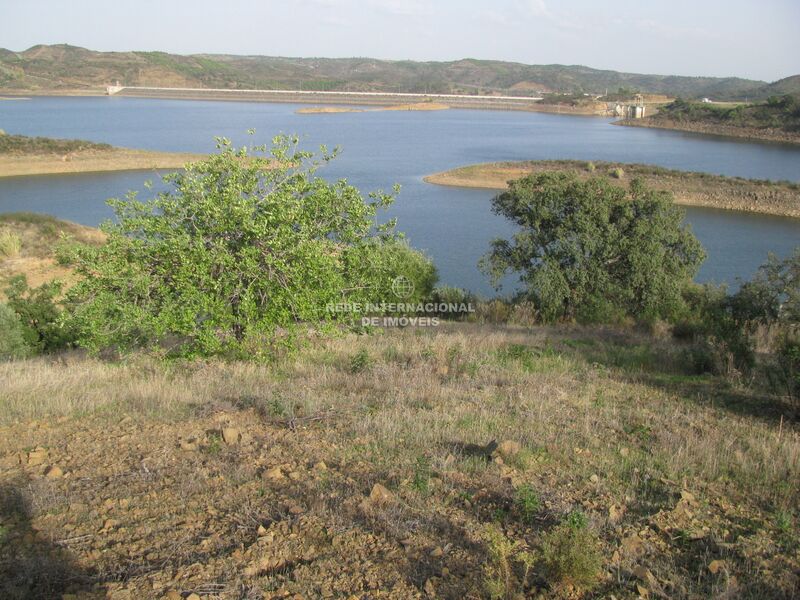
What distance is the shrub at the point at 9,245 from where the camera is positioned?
2325 cm

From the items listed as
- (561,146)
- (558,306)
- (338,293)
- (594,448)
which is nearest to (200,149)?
(561,146)

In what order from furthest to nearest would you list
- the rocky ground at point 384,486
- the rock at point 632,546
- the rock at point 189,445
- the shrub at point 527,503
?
the rock at point 189,445, the shrub at point 527,503, the rock at point 632,546, the rocky ground at point 384,486

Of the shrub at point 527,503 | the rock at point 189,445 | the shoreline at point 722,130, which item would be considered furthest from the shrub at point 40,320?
the shoreline at point 722,130

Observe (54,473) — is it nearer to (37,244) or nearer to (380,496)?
(380,496)

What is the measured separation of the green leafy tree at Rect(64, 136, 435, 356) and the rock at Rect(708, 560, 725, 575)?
17.7 ft

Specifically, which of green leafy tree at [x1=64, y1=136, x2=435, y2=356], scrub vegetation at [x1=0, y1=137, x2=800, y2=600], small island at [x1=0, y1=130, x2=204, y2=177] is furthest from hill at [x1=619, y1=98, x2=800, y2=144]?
green leafy tree at [x1=64, y1=136, x2=435, y2=356]

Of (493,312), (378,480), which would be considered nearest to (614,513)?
(378,480)

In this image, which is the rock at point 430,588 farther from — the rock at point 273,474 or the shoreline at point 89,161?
the shoreline at point 89,161

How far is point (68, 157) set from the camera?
50.3 meters

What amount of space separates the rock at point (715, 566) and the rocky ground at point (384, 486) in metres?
0.01

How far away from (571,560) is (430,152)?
63.8m

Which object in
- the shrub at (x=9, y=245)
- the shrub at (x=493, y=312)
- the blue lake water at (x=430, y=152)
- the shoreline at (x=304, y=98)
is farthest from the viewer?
the shoreline at (x=304, y=98)

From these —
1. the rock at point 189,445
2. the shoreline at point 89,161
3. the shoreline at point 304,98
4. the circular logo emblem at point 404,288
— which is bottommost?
the circular logo emblem at point 404,288

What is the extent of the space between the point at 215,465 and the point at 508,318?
Answer: 1186 cm
